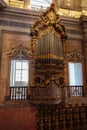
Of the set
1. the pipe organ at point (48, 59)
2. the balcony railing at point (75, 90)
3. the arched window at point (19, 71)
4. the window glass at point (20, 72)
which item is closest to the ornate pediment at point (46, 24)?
the pipe organ at point (48, 59)

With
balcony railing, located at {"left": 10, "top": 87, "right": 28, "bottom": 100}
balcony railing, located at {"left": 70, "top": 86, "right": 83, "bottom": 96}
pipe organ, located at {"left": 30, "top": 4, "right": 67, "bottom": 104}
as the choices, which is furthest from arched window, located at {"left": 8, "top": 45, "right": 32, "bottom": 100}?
balcony railing, located at {"left": 70, "top": 86, "right": 83, "bottom": 96}

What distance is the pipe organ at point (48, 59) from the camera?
18.6 feet

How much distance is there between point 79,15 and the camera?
7.77 metres

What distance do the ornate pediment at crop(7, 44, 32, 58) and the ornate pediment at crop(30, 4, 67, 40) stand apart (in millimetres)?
648

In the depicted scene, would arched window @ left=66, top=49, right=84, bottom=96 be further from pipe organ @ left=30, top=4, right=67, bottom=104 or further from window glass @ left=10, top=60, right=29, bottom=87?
window glass @ left=10, top=60, right=29, bottom=87

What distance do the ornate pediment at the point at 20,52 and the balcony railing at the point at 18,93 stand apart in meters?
1.27

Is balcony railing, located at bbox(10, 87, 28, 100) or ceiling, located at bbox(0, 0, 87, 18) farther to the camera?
ceiling, located at bbox(0, 0, 87, 18)

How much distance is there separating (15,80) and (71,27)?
343 cm

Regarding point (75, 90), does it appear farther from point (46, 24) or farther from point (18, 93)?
point (46, 24)

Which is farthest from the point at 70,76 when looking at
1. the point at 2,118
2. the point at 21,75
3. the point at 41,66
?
the point at 2,118

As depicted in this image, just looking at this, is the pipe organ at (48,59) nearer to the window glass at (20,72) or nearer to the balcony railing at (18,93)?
the balcony railing at (18,93)

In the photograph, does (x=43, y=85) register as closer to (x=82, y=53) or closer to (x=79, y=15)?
(x=82, y=53)

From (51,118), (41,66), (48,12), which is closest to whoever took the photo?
(51,118)

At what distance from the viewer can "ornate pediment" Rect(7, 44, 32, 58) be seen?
627 centimetres
